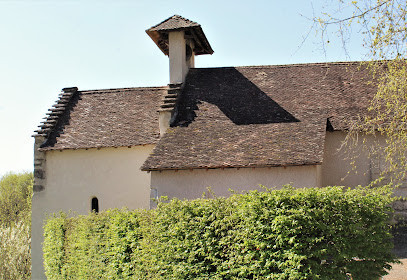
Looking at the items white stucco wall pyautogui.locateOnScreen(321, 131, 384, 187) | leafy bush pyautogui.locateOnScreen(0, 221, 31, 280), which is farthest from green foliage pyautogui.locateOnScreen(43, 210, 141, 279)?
white stucco wall pyautogui.locateOnScreen(321, 131, 384, 187)

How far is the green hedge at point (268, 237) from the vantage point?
8.72 meters

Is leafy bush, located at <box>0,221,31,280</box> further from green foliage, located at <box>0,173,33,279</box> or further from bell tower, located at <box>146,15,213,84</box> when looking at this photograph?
bell tower, located at <box>146,15,213,84</box>

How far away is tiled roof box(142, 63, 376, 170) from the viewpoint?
57.4 feet

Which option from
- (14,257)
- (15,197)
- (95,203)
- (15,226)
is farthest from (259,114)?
(15,197)

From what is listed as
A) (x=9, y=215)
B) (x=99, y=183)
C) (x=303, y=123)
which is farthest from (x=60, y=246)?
(x=9, y=215)

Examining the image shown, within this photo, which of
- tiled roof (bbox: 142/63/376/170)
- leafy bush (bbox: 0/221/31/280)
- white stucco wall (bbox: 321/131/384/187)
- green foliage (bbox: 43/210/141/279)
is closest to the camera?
green foliage (bbox: 43/210/141/279)

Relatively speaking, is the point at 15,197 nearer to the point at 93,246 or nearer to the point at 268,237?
the point at 93,246

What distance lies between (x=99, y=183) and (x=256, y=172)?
7466 millimetres

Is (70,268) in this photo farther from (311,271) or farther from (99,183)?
(311,271)

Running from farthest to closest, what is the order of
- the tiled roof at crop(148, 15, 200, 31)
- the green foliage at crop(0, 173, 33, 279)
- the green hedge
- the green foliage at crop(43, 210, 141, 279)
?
the green foliage at crop(0, 173, 33, 279) → the tiled roof at crop(148, 15, 200, 31) → the green foliage at crop(43, 210, 141, 279) → the green hedge

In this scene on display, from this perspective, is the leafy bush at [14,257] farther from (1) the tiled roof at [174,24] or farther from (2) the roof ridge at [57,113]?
(1) the tiled roof at [174,24]

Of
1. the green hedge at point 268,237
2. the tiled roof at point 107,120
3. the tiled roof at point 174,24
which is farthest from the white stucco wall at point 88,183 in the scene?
the green hedge at point 268,237

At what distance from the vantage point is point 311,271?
8.54m

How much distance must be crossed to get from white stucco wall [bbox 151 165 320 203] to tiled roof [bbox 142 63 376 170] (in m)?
0.54
